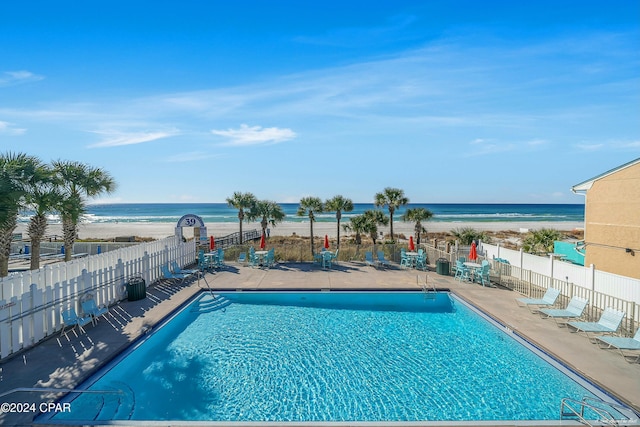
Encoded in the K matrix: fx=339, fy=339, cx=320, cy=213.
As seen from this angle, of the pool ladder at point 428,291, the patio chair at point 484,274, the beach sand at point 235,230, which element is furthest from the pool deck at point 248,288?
the beach sand at point 235,230

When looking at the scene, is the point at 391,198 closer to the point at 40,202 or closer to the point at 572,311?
the point at 572,311

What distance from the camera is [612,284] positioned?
8.62m

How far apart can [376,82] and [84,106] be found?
12229mm

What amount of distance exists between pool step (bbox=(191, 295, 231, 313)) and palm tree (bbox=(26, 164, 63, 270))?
4.69 metres

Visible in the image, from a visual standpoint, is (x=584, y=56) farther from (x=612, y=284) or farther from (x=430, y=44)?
(x=612, y=284)

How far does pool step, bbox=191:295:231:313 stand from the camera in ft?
33.4

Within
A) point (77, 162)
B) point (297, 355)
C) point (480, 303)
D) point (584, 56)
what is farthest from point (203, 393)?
point (584, 56)

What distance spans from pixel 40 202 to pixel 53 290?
184 inches


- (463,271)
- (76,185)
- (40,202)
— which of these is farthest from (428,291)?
(76,185)

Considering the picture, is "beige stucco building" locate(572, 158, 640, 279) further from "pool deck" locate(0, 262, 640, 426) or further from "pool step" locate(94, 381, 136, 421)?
"pool step" locate(94, 381, 136, 421)

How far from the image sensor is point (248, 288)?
1170cm

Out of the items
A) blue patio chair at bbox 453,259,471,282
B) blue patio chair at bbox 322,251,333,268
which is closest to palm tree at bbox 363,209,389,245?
blue patio chair at bbox 322,251,333,268

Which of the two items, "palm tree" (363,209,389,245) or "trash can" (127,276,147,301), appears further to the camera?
"palm tree" (363,209,389,245)

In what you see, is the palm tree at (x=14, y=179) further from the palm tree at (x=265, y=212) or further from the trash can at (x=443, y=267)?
the trash can at (x=443, y=267)
